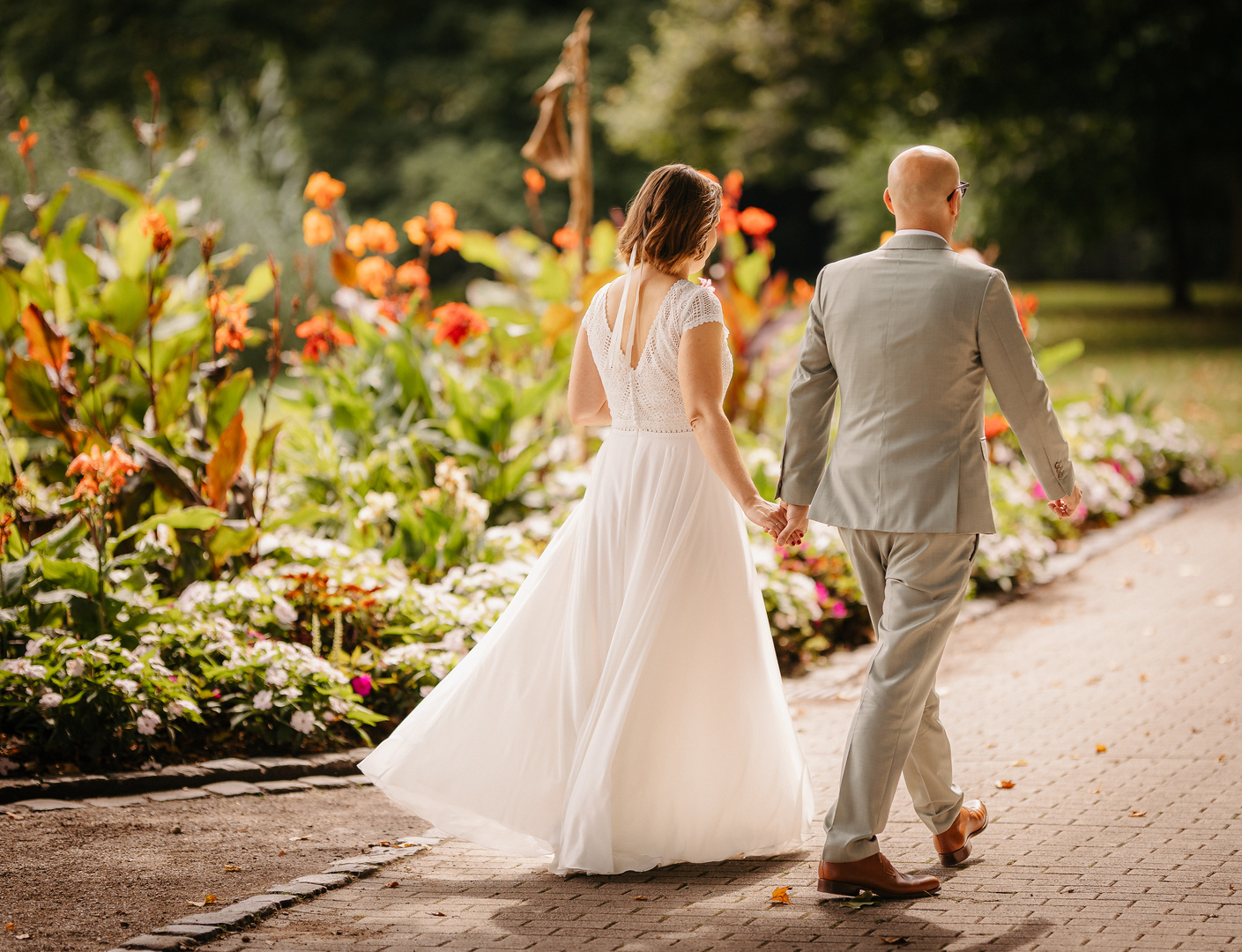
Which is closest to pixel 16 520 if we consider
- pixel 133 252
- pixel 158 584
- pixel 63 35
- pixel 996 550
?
pixel 158 584

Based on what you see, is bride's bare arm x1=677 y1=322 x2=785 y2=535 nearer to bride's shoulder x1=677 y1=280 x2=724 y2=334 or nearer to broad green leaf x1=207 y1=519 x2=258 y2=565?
bride's shoulder x1=677 y1=280 x2=724 y2=334

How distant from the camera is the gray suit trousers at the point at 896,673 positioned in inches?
127

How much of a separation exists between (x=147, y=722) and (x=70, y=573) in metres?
0.74

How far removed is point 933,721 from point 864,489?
2.31ft

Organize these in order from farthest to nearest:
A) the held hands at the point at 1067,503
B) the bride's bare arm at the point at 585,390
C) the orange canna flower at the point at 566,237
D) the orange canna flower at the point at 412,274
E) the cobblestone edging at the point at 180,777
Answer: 1. the orange canna flower at the point at 566,237
2. the orange canna flower at the point at 412,274
3. the cobblestone edging at the point at 180,777
4. the bride's bare arm at the point at 585,390
5. the held hands at the point at 1067,503

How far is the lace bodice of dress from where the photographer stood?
3.47m

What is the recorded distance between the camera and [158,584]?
5.44 m

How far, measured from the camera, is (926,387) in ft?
10.4

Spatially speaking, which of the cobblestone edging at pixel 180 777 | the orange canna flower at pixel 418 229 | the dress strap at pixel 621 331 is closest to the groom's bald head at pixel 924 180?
the dress strap at pixel 621 331

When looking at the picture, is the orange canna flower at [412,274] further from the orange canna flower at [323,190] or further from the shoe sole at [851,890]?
the shoe sole at [851,890]

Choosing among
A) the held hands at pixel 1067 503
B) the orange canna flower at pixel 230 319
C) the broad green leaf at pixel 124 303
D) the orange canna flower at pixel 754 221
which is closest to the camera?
the held hands at pixel 1067 503

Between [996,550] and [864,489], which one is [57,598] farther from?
[996,550]

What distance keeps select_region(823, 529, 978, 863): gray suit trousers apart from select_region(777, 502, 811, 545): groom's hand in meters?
0.20

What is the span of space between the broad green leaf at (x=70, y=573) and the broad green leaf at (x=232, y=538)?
682mm
